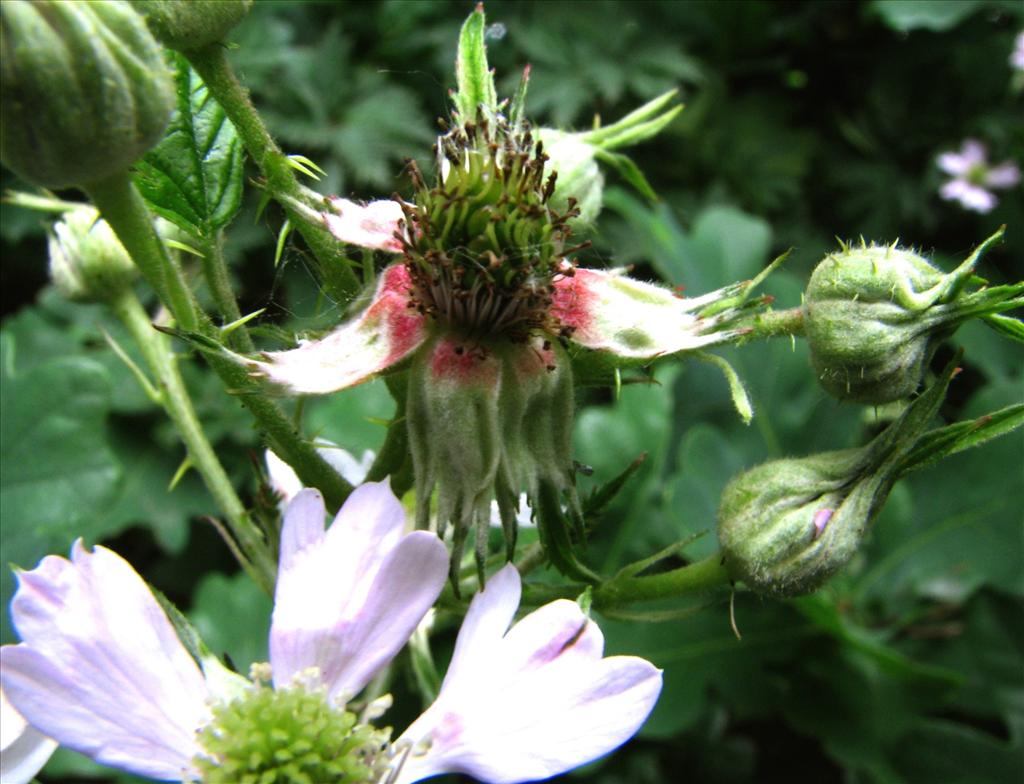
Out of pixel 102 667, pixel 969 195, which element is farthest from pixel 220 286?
pixel 969 195

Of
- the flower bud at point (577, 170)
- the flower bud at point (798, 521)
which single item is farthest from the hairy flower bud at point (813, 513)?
the flower bud at point (577, 170)

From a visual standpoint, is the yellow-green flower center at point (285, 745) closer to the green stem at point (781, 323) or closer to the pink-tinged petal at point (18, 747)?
the pink-tinged petal at point (18, 747)

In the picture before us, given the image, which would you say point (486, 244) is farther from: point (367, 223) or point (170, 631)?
point (170, 631)

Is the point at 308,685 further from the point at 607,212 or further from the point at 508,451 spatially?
the point at 607,212

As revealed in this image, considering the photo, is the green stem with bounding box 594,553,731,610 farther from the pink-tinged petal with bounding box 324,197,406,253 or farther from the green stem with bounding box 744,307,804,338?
the pink-tinged petal with bounding box 324,197,406,253

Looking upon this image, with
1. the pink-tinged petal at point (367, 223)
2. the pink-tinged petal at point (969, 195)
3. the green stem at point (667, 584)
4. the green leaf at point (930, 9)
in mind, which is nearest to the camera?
the pink-tinged petal at point (367, 223)

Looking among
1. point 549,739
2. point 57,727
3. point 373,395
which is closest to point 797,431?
point 373,395

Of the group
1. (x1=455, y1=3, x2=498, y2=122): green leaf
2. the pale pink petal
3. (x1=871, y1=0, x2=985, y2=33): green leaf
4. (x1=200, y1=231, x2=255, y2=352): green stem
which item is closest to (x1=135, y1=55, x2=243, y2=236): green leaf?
(x1=200, y1=231, x2=255, y2=352): green stem
